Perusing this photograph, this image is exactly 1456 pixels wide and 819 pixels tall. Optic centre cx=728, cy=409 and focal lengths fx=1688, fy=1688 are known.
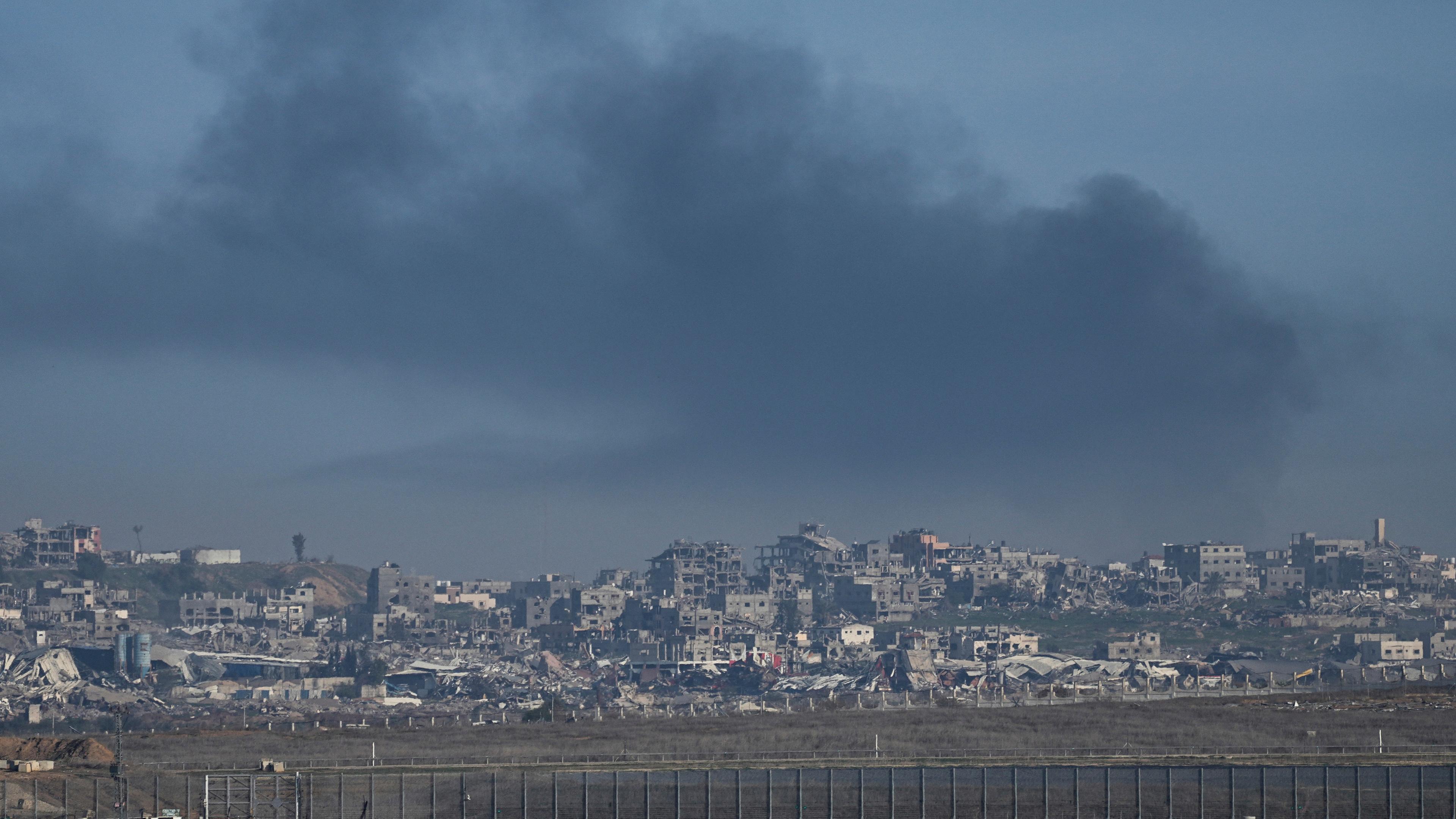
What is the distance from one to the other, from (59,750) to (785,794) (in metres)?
40.8

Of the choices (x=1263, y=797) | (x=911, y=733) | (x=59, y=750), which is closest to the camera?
(x=1263, y=797)

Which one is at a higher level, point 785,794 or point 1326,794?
point 1326,794

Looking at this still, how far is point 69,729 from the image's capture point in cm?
14338

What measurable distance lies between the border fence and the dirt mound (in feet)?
25.0

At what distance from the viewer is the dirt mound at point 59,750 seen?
86.9m

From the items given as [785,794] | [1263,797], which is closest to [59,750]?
[785,794]

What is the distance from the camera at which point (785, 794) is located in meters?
73.1

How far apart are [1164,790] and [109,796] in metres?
45.9

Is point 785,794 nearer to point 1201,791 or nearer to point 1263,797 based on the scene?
point 1201,791

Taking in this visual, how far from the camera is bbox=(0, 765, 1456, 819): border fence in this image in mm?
64938

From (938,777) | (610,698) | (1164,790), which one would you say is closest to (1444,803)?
(1164,790)

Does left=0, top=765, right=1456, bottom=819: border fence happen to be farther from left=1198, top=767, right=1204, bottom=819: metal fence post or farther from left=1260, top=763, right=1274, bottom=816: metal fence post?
left=1260, top=763, right=1274, bottom=816: metal fence post

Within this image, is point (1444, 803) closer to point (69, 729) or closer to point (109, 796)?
point (109, 796)

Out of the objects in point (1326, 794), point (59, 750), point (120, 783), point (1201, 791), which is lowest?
point (59, 750)
